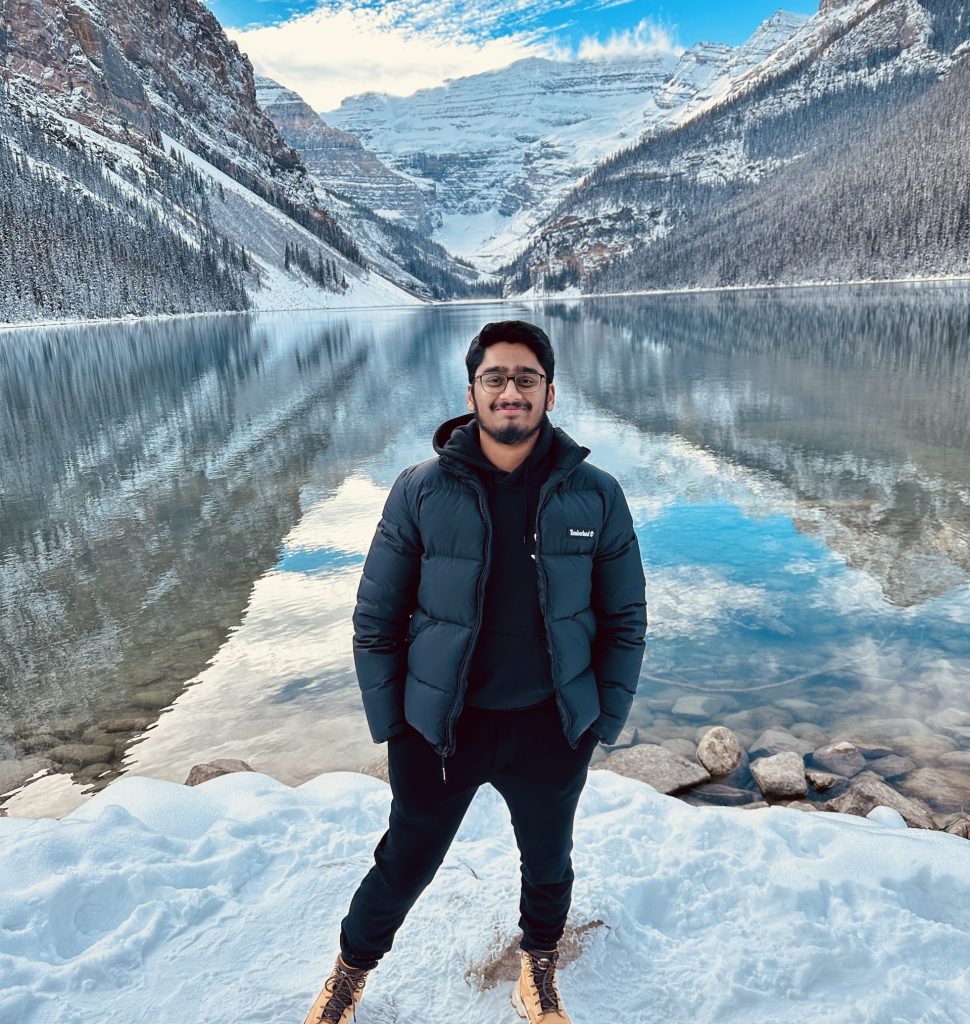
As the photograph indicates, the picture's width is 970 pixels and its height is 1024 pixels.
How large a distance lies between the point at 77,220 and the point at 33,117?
45.6 meters

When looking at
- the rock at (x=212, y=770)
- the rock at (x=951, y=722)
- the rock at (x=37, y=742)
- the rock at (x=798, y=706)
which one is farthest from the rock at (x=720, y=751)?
the rock at (x=37, y=742)

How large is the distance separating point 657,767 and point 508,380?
4.30 metres

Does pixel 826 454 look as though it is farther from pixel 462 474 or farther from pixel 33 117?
pixel 33 117

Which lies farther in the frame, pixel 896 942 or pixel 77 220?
pixel 77 220

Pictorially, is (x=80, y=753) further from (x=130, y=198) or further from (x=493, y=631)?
(x=130, y=198)

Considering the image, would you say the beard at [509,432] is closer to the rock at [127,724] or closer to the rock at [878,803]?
the rock at [878,803]

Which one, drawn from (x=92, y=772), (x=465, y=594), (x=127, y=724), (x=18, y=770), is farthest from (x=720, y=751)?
(x=18, y=770)

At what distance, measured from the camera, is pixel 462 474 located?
8.68ft

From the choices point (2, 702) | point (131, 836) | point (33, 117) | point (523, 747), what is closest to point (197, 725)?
point (2, 702)

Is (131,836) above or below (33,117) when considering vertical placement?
below

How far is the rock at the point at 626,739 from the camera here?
20.9 feet

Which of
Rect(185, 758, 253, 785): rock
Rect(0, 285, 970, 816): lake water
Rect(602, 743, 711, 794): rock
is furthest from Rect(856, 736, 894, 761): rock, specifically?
Rect(185, 758, 253, 785): rock

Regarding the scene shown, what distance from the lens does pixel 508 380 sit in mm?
2656

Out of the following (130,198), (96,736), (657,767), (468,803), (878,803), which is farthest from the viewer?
(130,198)
